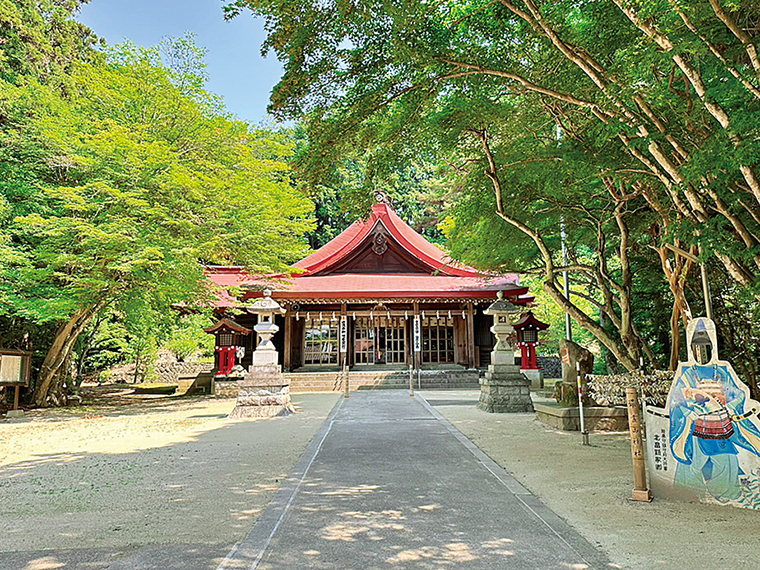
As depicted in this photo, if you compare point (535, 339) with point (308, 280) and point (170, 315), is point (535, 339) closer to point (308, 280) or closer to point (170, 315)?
point (308, 280)

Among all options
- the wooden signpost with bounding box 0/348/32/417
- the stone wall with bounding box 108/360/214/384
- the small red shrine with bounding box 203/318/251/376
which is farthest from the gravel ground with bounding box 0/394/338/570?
the stone wall with bounding box 108/360/214/384

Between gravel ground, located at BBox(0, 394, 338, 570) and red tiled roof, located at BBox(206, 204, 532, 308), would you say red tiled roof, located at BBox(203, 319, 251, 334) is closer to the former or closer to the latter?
red tiled roof, located at BBox(206, 204, 532, 308)

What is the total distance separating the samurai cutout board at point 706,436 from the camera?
13.1ft

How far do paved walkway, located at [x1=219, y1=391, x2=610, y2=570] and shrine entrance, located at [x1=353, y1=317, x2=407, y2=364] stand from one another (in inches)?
527

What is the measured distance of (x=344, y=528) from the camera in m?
3.55

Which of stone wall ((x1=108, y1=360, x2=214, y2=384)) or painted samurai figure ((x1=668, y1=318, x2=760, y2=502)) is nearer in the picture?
painted samurai figure ((x1=668, y1=318, x2=760, y2=502))

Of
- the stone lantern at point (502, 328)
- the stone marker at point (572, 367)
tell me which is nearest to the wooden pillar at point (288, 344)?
the stone lantern at point (502, 328)

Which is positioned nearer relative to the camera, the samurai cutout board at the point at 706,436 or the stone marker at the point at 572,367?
the samurai cutout board at the point at 706,436

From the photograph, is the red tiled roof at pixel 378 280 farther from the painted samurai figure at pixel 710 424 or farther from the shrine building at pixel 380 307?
the painted samurai figure at pixel 710 424

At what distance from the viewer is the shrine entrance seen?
19.9m

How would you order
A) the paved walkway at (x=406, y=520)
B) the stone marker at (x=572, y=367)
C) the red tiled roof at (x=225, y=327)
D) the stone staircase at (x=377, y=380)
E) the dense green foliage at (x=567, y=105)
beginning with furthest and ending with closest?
the stone staircase at (x=377, y=380) < the red tiled roof at (x=225, y=327) < the stone marker at (x=572, y=367) < the dense green foliage at (x=567, y=105) < the paved walkway at (x=406, y=520)

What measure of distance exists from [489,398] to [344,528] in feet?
25.9

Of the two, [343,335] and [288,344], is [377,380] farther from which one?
[288,344]

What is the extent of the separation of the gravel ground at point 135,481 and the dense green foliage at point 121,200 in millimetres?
3042
